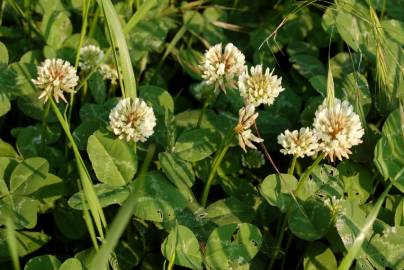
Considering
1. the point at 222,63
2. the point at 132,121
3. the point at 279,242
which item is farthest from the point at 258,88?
the point at 279,242

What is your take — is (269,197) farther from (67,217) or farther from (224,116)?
(67,217)

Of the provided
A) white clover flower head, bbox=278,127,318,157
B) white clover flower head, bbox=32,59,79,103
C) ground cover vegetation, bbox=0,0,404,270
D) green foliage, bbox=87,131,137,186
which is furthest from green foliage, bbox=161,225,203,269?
white clover flower head, bbox=32,59,79,103

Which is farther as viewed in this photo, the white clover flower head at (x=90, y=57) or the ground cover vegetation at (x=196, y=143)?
the white clover flower head at (x=90, y=57)

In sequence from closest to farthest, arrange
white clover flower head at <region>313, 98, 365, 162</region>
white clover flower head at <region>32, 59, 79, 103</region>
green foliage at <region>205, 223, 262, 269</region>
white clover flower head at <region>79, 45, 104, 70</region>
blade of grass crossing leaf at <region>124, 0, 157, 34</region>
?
white clover flower head at <region>313, 98, 365, 162</region>
green foliage at <region>205, 223, 262, 269</region>
white clover flower head at <region>32, 59, 79, 103</region>
blade of grass crossing leaf at <region>124, 0, 157, 34</region>
white clover flower head at <region>79, 45, 104, 70</region>

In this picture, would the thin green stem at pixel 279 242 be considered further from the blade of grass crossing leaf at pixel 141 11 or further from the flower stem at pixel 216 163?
the blade of grass crossing leaf at pixel 141 11

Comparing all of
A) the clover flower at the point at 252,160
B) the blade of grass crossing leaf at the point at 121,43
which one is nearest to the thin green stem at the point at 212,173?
the clover flower at the point at 252,160

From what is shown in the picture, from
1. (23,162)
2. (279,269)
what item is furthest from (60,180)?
(279,269)

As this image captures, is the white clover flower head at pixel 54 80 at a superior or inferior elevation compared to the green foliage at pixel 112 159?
superior

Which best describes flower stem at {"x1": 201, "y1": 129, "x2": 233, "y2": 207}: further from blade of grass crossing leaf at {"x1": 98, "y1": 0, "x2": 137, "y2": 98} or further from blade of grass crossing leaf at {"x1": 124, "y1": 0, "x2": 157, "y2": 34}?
blade of grass crossing leaf at {"x1": 124, "y1": 0, "x2": 157, "y2": 34}
